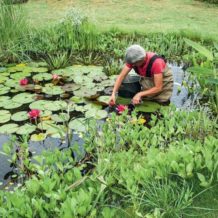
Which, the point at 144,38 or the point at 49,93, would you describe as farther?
the point at 144,38

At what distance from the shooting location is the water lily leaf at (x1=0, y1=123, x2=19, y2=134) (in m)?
4.09

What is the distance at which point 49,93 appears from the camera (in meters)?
4.95

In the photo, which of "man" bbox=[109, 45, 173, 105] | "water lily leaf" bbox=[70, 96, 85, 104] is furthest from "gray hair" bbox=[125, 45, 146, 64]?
"water lily leaf" bbox=[70, 96, 85, 104]

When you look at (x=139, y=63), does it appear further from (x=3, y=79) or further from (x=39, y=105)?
(x=3, y=79)

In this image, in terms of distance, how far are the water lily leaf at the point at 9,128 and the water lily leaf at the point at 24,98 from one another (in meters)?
0.57

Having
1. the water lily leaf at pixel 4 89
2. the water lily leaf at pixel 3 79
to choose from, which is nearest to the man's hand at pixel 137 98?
the water lily leaf at pixel 4 89

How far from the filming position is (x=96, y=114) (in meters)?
4.41

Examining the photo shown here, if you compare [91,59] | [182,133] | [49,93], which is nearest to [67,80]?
[49,93]

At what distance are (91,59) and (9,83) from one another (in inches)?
55.5

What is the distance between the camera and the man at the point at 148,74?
4.27m

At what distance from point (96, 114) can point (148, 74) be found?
2.47 feet

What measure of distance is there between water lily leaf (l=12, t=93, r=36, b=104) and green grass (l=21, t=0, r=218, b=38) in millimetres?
2453

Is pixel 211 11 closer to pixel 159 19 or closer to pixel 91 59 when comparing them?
pixel 159 19

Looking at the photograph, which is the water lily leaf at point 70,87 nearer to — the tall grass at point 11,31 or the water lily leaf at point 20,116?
the water lily leaf at point 20,116
